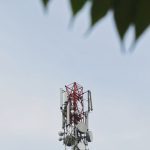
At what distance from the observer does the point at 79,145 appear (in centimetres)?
4041

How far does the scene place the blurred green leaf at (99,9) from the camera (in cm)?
83

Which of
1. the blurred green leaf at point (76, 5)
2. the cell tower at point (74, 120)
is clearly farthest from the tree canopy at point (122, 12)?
the cell tower at point (74, 120)

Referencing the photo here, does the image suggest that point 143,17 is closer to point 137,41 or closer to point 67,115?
point 137,41

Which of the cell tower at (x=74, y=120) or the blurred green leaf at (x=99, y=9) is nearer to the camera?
the blurred green leaf at (x=99, y=9)

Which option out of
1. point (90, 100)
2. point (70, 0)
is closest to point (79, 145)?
point (90, 100)

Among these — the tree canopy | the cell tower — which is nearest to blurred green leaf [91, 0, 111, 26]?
the tree canopy

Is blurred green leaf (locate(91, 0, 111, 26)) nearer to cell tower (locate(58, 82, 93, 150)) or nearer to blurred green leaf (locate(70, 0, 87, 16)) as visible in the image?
blurred green leaf (locate(70, 0, 87, 16))

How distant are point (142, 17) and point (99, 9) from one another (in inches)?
2.8

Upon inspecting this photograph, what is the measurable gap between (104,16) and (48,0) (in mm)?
92

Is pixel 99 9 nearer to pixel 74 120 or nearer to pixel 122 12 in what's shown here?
pixel 122 12

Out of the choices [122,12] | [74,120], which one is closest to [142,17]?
[122,12]

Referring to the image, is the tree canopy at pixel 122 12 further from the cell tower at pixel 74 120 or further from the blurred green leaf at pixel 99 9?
the cell tower at pixel 74 120

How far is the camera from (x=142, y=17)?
807mm

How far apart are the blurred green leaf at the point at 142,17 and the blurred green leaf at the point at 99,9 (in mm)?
51
